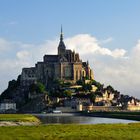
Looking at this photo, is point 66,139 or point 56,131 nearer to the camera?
point 66,139

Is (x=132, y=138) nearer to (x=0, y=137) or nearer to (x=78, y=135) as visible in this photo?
(x=78, y=135)

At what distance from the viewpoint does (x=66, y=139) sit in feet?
127

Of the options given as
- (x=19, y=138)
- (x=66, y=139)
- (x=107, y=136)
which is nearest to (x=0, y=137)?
(x=19, y=138)

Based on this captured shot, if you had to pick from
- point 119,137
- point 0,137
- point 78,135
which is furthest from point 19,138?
point 119,137

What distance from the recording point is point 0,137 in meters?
38.8

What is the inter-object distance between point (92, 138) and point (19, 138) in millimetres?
6043

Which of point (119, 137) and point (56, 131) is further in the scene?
point (56, 131)

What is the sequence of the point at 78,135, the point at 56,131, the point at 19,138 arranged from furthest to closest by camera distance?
the point at 56,131
the point at 78,135
the point at 19,138

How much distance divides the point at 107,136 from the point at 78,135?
2.59 metres

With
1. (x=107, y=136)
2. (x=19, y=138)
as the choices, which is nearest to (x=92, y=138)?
(x=107, y=136)

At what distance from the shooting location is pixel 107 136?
40.6 meters

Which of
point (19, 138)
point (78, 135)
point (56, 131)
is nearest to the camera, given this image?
point (19, 138)

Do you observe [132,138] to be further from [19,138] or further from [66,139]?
[19,138]

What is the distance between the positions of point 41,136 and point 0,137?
355 cm
